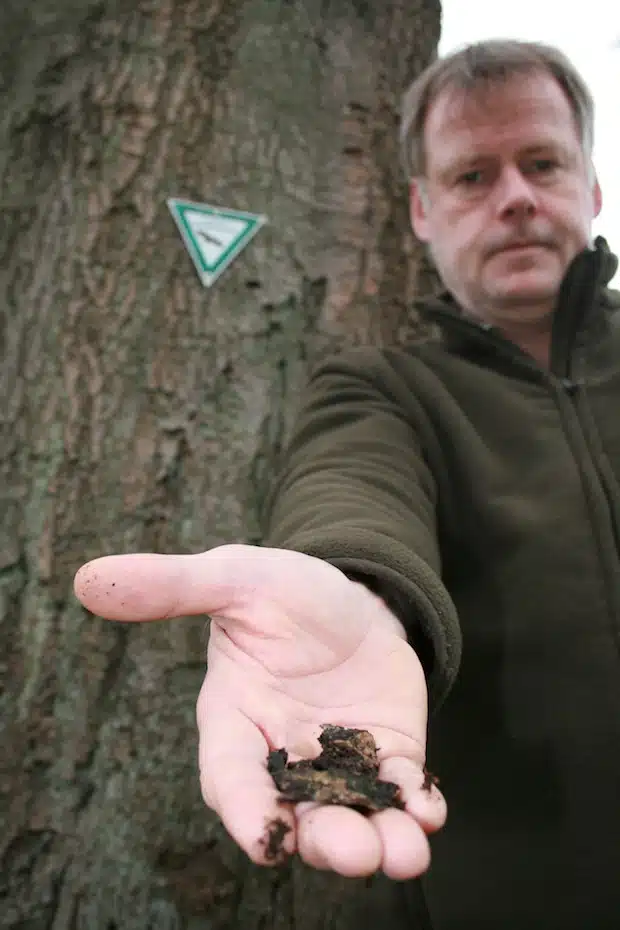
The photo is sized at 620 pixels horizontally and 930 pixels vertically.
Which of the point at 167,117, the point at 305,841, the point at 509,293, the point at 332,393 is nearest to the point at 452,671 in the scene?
the point at 305,841

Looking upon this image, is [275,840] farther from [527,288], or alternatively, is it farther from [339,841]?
[527,288]

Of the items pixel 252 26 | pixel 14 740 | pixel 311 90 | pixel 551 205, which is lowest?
pixel 14 740

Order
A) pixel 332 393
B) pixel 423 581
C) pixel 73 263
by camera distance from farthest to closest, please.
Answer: pixel 73 263
pixel 332 393
pixel 423 581

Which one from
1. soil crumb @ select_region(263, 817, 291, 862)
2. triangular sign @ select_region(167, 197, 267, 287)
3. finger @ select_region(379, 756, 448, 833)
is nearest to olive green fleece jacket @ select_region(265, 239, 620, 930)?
finger @ select_region(379, 756, 448, 833)

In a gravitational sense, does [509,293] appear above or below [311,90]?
below

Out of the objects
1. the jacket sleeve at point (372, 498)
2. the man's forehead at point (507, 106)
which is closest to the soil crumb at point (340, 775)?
the jacket sleeve at point (372, 498)

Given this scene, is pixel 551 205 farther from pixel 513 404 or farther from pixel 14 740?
pixel 14 740

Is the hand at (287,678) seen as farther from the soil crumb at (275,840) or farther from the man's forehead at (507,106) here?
the man's forehead at (507,106)

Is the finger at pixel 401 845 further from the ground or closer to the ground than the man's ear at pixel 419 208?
closer to the ground
